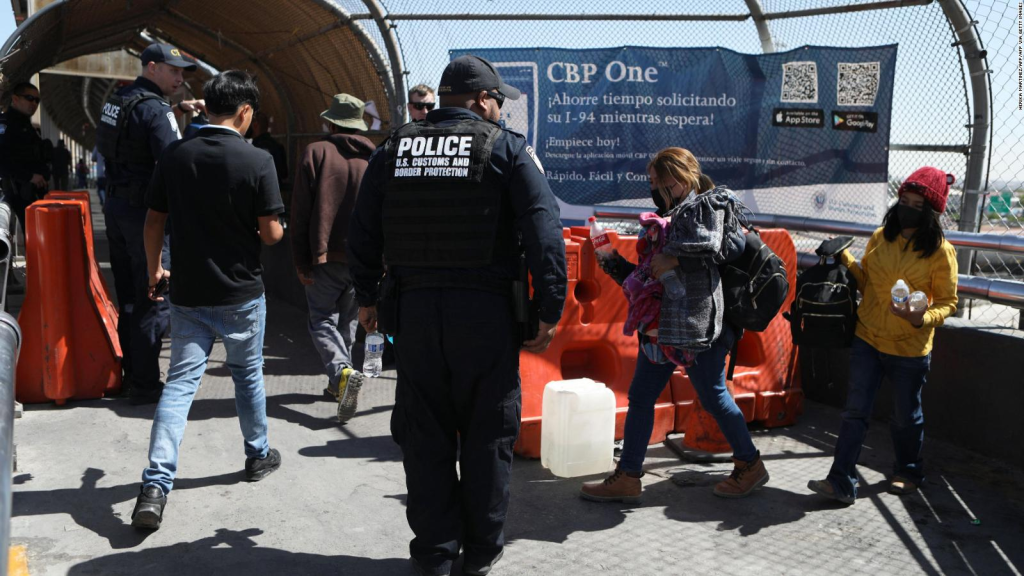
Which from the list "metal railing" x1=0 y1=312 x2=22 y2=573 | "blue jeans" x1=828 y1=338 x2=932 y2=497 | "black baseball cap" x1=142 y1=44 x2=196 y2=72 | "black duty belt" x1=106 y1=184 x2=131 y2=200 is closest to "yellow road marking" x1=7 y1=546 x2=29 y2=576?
"metal railing" x1=0 y1=312 x2=22 y2=573

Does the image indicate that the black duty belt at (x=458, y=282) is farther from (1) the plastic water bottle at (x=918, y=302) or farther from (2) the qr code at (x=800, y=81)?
(2) the qr code at (x=800, y=81)

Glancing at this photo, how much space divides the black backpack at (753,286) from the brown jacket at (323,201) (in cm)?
265

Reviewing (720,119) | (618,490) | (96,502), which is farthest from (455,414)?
(720,119)

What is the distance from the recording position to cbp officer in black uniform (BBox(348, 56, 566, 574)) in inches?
128

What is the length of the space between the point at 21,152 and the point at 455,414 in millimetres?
6975

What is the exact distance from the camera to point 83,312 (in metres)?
5.65

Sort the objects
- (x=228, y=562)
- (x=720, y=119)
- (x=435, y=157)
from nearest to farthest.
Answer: (x=435, y=157)
(x=228, y=562)
(x=720, y=119)

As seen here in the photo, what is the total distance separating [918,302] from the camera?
155 inches

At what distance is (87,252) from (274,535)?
2.86m

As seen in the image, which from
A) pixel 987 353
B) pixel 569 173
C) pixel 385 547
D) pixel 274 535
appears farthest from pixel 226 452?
pixel 987 353

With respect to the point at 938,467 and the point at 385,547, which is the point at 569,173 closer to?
the point at 938,467

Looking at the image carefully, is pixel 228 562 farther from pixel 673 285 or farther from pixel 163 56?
pixel 163 56

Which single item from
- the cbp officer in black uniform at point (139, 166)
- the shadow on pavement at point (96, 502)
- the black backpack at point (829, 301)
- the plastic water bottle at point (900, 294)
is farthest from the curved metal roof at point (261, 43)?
Answer: the plastic water bottle at point (900, 294)

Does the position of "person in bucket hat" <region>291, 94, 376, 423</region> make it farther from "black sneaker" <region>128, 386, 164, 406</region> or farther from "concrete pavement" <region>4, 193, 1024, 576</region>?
"black sneaker" <region>128, 386, 164, 406</region>
